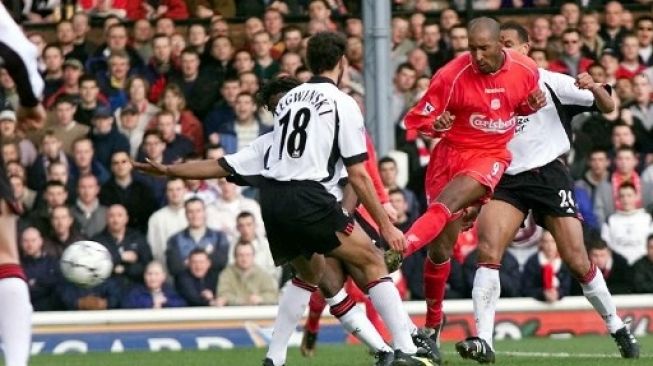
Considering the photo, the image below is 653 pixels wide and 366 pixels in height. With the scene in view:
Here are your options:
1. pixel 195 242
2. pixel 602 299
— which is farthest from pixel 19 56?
pixel 195 242

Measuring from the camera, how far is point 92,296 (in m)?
16.8

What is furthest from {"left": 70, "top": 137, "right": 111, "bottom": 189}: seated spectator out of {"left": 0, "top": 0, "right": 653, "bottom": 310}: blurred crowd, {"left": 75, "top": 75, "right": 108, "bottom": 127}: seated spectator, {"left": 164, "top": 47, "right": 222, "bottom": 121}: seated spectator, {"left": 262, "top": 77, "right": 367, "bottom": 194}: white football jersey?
{"left": 262, "top": 77, "right": 367, "bottom": 194}: white football jersey

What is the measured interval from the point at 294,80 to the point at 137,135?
7.05 m

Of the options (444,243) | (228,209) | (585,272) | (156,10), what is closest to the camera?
(444,243)

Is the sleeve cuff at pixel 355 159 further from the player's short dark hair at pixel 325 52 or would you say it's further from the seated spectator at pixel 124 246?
the seated spectator at pixel 124 246

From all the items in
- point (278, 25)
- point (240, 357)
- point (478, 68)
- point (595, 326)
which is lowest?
point (595, 326)

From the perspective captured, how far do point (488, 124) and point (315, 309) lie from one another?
2.90 meters

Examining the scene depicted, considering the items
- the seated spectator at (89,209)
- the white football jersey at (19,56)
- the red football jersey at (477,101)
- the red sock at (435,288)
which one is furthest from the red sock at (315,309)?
the white football jersey at (19,56)

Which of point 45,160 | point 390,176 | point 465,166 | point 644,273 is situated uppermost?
point 465,166

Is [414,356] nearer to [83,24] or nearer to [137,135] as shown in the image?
[137,135]

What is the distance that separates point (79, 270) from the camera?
10836 millimetres

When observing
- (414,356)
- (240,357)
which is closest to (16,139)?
(240,357)

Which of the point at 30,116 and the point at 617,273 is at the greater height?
the point at 30,116

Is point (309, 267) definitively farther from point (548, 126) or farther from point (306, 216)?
point (548, 126)
